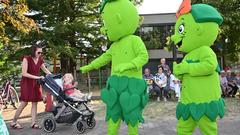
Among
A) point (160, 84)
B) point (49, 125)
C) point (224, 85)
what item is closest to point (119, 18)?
point (49, 125)

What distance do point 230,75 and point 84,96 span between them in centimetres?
802

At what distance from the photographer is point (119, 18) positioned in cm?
562

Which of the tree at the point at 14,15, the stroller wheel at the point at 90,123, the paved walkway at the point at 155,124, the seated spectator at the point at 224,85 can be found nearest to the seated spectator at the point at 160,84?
the paved walkway at the point at 155,124

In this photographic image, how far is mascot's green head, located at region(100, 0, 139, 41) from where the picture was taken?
5.66 metres

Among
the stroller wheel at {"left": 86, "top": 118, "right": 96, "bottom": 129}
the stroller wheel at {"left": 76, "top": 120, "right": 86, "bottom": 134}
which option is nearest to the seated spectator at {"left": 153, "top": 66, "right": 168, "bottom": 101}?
the stroller wheel at {"left": 86, "top": 118, "right": 96, "bottom": 129}

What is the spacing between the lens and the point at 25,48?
20062 mm

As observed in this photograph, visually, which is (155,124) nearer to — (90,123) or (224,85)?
(90,123)

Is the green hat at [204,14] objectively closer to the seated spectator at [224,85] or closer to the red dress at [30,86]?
the red dress at [30,86]

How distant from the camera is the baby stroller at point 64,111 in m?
7.36

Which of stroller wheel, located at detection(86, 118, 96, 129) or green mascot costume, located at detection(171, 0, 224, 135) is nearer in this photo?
green mascot costume, located at detection(171, 0, 224, 135)

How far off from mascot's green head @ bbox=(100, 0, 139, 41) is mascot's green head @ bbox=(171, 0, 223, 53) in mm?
775

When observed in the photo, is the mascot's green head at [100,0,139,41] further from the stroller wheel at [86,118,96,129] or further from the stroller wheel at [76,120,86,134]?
the stroller wheel at [86,118,96,129]

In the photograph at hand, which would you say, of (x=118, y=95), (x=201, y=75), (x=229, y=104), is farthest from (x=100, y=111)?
(x=201, y=75)

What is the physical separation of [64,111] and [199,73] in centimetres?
341
